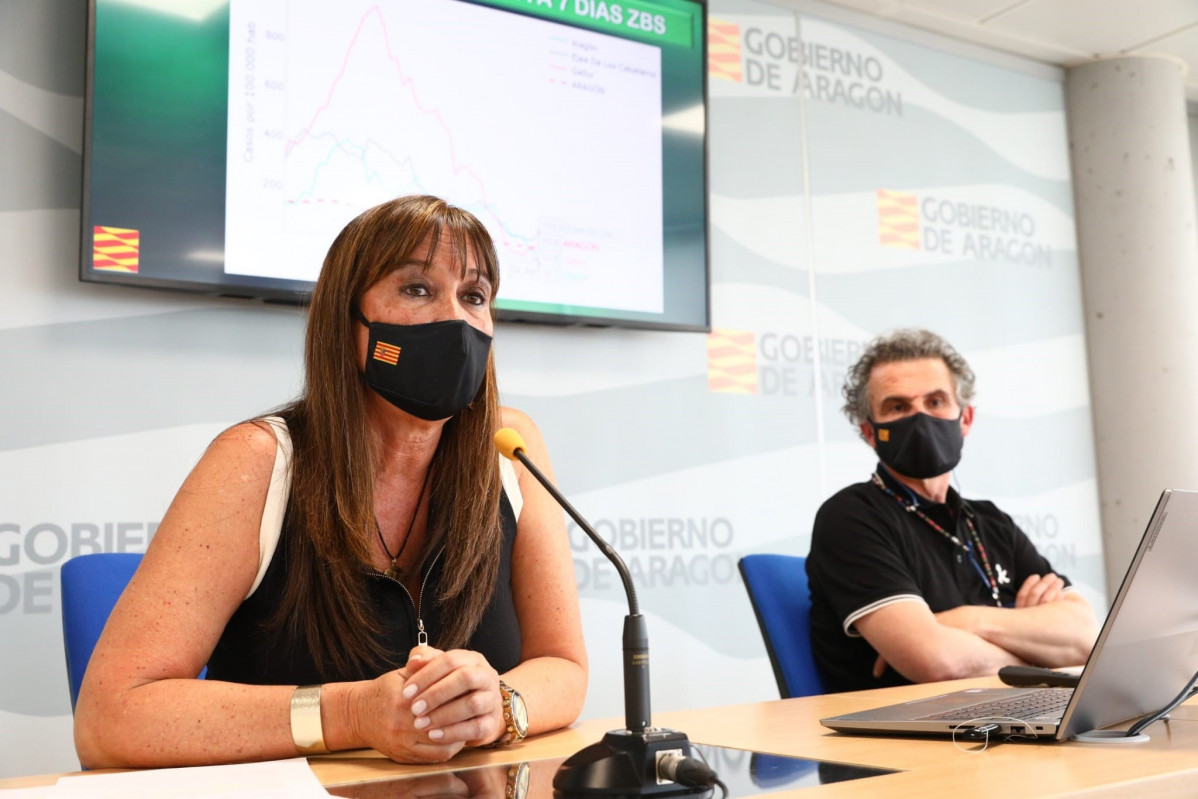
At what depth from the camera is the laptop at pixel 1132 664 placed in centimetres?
102

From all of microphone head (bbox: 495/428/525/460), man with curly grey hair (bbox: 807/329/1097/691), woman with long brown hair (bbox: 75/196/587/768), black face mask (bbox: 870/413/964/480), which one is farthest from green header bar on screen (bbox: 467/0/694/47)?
microphone head (bbox: 495/428/525/460)

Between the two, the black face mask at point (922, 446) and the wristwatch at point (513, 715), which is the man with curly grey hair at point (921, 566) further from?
the wristwatch at point (513, 715)

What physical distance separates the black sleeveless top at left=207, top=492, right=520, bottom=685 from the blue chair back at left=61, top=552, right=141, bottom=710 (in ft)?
0.83

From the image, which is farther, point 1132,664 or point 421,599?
point 421,599

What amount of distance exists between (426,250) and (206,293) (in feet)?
4.03

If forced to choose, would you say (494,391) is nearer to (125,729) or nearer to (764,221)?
(125,729)

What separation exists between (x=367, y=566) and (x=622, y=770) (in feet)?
1.92

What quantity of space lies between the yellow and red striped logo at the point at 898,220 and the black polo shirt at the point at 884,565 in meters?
1.50

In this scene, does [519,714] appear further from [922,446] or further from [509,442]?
[922,446]

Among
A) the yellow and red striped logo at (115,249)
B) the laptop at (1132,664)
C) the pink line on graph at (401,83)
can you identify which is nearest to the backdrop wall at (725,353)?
the yellow and red striped logo at (115,249)

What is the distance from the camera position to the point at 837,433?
349 cm

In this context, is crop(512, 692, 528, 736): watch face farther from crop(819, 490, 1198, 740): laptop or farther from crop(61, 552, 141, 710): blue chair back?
crop(61, 552, 141, 710): blue chair back

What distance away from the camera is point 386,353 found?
1447 millimetres

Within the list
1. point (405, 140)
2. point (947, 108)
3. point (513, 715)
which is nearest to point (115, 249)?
point (405, 140)
